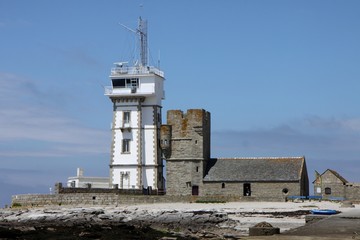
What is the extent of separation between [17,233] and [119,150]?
36306 mm

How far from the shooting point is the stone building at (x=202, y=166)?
5356cm

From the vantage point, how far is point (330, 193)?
52.8m

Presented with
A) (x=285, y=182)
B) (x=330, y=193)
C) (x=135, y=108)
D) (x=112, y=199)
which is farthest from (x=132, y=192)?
(x=330, y=193)

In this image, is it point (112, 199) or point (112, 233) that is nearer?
point (112, 233)

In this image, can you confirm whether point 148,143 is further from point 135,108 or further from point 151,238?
point 151,238

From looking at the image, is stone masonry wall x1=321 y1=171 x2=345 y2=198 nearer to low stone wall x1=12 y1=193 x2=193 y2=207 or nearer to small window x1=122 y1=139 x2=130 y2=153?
low stone wall x1=12 y1=193 x2=193 y2=207

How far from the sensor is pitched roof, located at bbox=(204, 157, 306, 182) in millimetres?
52781

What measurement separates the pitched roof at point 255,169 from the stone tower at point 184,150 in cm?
114

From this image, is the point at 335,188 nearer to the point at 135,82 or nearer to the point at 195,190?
the point at 195,190

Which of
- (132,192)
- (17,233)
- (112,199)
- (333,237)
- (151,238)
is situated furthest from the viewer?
(132,192)

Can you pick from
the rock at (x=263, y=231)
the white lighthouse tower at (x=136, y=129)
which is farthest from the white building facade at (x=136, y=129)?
the rock at (x=263, y=231)

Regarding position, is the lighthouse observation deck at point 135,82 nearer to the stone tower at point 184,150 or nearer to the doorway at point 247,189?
the stone tower at point 184,150

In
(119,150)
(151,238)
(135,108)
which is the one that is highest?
(135,108)

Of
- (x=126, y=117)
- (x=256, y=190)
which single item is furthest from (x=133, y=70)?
(x=256, y=190)
